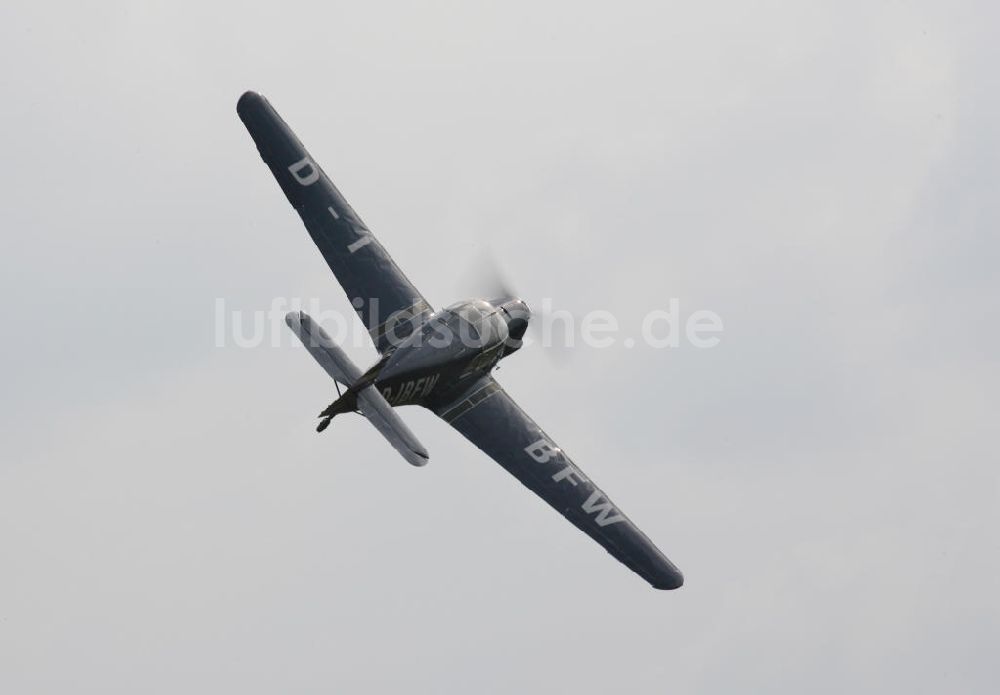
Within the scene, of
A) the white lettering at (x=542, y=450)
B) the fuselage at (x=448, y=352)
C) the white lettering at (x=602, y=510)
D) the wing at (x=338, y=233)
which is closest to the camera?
the white lettering at (x=602, y=510)

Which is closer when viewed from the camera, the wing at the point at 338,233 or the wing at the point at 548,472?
the wing at the point at 548,472

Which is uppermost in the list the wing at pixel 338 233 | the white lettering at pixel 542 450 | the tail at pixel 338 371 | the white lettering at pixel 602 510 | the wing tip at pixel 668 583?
the wing at pixel 338 233

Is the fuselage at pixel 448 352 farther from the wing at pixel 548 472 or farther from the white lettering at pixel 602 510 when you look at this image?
the white lettering at pixel 602 510

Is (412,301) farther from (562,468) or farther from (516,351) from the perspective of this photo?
(562,468)

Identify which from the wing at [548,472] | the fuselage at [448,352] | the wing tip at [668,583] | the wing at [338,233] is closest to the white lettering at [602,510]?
the wing at [548,472]

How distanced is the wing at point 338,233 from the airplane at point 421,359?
0.03 meters

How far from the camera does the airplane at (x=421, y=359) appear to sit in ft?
134

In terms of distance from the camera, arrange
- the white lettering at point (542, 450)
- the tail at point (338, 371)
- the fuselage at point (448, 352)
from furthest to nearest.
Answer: the white lettering at point (542, 450)
the fuselage at point (448, 352)
the tail at point (338, 371)

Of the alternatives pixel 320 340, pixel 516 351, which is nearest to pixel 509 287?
pixel 516 351

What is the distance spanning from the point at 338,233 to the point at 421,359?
5.20 meters

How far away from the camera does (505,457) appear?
144 feet

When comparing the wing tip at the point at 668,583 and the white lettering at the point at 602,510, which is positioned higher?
the white lettering at the point at 602,510

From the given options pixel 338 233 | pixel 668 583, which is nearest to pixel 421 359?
pixel 338 233

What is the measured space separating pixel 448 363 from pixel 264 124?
8744 millimetres
